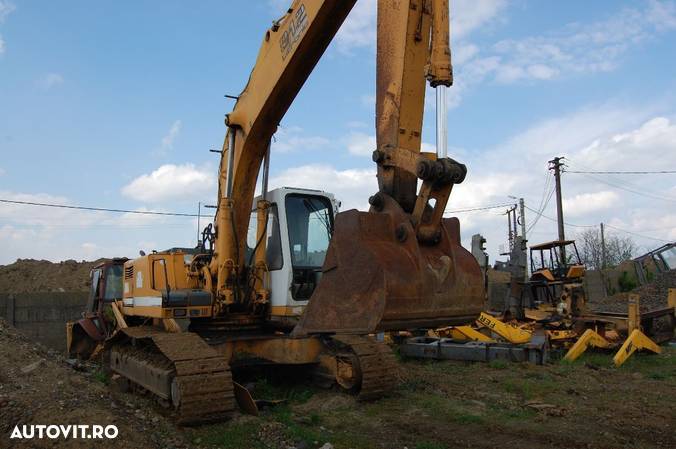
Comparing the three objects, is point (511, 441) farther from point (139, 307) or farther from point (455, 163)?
point (139, 307)

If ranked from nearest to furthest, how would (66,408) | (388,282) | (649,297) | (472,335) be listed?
(388,282) < (66,408) < (472,335) < (649,297)

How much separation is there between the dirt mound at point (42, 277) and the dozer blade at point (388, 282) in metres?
16.1

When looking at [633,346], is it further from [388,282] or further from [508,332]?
[388,282]

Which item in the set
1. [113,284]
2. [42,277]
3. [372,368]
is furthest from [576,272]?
[42,277]

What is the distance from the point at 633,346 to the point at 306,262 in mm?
6719

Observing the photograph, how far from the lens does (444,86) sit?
156 inches

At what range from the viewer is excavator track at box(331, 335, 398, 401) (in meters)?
7.09

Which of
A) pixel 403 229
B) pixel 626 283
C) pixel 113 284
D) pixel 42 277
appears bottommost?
pixel 626 283

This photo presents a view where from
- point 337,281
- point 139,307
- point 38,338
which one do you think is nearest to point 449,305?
point 337,281

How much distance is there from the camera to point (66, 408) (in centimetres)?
575

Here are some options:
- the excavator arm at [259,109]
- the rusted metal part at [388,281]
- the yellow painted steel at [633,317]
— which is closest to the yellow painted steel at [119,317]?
the excavator arm at [259,109]

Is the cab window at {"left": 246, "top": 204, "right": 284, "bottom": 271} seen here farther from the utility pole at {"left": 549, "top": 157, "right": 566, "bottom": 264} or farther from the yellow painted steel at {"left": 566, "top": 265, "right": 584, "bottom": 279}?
the utility pole at {"left": 549, "top": 157, "right": 566, "bottom": 264}

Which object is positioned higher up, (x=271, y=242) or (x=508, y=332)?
(x=271, y=242)

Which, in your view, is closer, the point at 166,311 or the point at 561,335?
the point at 166,311
